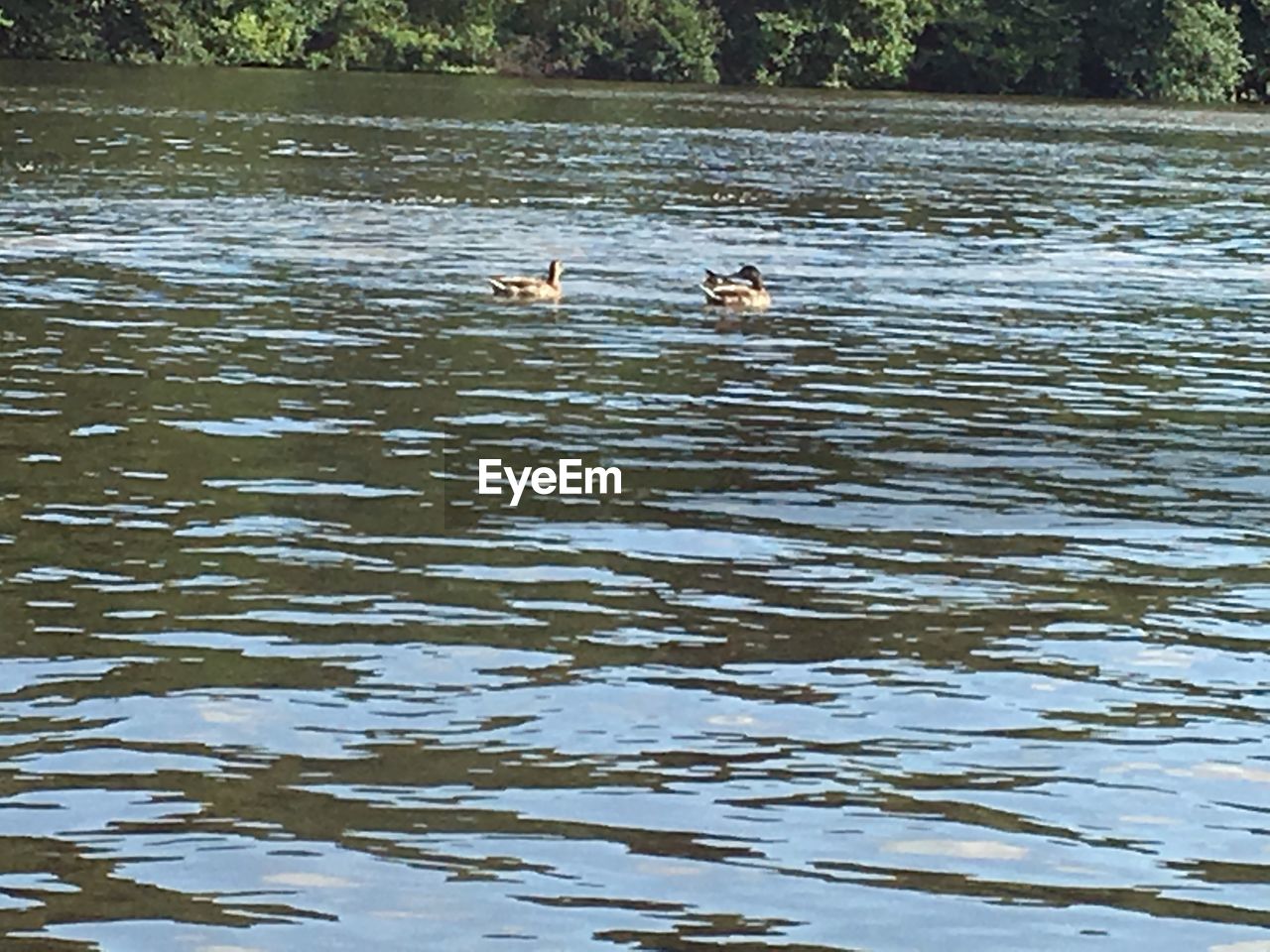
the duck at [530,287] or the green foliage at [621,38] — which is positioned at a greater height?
the green foliage at [621,38]

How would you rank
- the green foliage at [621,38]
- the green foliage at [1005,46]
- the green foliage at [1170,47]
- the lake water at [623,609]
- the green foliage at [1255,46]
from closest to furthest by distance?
the lake water at [623,609], the green foliage at [621,38], the green foliage at [1170,47], the green foliage at [1005,46], the green foliage at [1255,46]

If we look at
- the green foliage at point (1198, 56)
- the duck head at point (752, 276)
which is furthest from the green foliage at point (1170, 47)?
the duck head at point (752, 276)

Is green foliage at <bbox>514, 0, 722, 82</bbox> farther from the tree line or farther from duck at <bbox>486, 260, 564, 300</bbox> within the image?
duck at <bbox>486, 260, 564, 300</bbox>

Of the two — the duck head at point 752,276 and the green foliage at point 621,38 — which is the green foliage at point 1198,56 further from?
the duck head at point 752,276

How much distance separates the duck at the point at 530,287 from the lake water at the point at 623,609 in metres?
0.19

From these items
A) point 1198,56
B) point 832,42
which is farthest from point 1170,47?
point 832,42

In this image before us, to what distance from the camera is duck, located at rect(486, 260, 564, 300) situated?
28.6m

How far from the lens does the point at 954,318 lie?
29.7 meters

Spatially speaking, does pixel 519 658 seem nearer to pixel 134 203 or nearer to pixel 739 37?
pixel 134 203

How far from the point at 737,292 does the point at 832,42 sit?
271ft

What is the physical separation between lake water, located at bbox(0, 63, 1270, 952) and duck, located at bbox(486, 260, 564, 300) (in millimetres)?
189

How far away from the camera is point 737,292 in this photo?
28547 mm

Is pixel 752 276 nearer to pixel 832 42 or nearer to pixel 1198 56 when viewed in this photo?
pixel 832 42

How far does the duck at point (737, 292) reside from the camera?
28.5 metres
